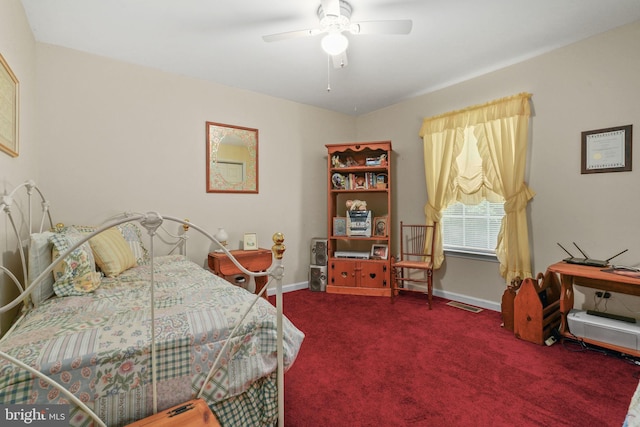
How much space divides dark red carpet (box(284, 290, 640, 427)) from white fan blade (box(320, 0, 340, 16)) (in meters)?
2.33

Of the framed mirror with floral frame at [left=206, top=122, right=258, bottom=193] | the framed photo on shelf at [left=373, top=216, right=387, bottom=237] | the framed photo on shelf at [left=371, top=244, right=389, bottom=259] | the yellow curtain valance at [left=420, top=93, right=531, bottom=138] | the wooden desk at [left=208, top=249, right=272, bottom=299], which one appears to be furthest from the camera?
the framed photo on shelf at [left=373, top=216, right=387, bottom=237]

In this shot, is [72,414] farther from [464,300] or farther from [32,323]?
[464,300]

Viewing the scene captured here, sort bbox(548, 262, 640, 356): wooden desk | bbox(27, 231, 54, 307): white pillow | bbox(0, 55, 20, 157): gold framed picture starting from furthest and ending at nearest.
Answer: bbox(548, 262, 640, 356): wooden desk
bbox(0, 55, 20, 157): gold framed picture
bbox(27, 231, 54, 307): white pillow

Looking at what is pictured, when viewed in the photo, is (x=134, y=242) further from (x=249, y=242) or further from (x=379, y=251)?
(x=379, y=251)

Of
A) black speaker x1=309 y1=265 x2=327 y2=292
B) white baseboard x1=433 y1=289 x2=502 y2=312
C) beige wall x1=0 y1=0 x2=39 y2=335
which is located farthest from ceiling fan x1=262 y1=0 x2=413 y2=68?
white baseboard x1=433 y1=289 x2=502 y2=312

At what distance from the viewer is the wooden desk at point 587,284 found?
2061 mm

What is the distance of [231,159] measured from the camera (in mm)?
3500

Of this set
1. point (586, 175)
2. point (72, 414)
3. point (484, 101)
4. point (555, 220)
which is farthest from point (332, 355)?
point (484, 101)

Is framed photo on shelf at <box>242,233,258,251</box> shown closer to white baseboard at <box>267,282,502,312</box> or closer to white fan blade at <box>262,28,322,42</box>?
white baseboard at <box>267,282,502,312</box>

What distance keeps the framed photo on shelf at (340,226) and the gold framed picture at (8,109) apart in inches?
120

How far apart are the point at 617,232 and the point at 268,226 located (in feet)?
11.0

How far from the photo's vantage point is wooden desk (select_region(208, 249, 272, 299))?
301 cm

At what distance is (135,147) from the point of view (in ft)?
9.58

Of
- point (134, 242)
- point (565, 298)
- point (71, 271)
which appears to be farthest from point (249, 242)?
point (565, 298)
